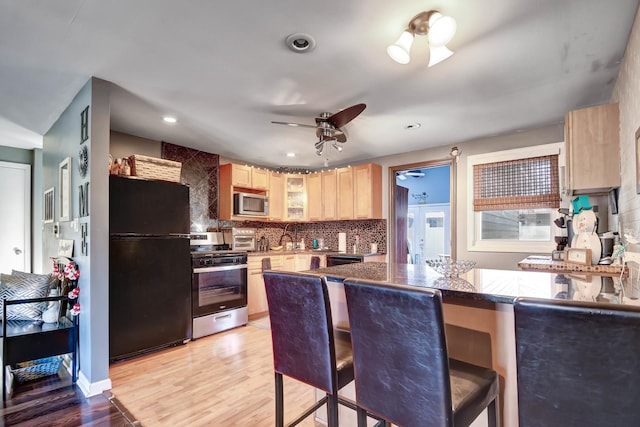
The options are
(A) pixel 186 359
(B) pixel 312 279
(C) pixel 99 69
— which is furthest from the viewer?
(A) pixel 186 359

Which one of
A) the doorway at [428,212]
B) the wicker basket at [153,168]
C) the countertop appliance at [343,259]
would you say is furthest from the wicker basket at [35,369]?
the doorway at [428,212]

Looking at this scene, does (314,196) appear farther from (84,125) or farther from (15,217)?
(15,217)

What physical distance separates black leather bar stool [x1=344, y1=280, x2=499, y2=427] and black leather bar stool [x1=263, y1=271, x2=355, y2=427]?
166 millimetres

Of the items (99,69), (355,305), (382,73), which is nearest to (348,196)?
(382,73)

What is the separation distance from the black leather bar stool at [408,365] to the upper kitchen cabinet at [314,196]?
393 centimetres

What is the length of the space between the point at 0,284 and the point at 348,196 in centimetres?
391

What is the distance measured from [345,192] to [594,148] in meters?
3.00

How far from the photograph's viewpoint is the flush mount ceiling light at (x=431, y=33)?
61.2 inches

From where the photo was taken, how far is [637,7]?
1.60 m

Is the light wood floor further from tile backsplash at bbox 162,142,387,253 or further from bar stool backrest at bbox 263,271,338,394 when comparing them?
tile backsplash at bbox 162,142,387,253

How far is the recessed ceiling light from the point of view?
1815 millimetres

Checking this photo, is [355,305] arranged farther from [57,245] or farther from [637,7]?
[57,245]

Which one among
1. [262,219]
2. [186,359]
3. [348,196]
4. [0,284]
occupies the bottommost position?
[186,359]

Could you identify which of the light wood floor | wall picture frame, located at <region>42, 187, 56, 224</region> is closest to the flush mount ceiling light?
the light wood floor
